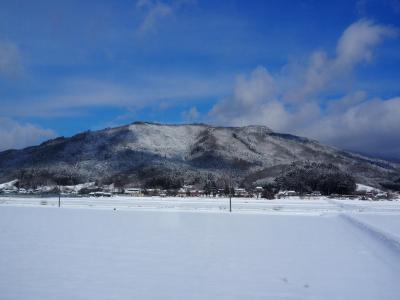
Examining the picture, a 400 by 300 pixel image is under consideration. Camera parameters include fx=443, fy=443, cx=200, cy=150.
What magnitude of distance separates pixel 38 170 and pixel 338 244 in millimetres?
165660

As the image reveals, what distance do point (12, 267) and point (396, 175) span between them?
208 m

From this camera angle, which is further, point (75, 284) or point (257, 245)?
point (257, 245)

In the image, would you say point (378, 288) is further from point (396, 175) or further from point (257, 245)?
point (396, 175)

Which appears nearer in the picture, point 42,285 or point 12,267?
point 42,285

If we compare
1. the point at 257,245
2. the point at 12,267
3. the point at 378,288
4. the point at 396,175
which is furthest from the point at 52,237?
the point at 396,175

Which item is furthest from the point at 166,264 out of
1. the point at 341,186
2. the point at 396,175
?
the point at 396,175

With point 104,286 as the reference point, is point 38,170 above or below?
above

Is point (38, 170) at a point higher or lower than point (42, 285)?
higher

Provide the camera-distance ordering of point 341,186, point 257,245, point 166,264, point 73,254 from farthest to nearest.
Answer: point 341,186, point 257,245, point 73,254, point 166,264

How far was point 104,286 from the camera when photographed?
9297mm

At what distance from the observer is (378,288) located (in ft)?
30.3

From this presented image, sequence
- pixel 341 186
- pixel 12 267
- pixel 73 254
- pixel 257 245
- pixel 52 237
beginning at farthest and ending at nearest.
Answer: pixel 341 186 → pixel 52 237 → pixel 257 245 → pixel 73 254 → pixel 12 267

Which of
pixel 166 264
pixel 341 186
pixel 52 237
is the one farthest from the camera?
pixel 341 186

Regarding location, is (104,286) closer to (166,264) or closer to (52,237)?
(166,264)
